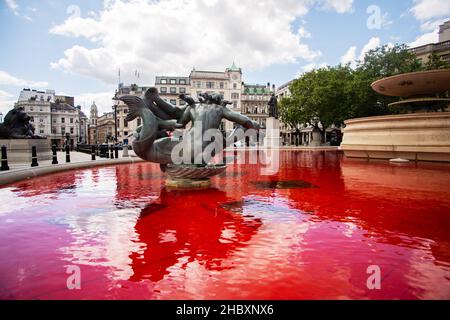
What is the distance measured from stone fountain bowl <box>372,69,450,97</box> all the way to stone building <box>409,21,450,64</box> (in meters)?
32.4

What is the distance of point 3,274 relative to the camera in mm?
2281

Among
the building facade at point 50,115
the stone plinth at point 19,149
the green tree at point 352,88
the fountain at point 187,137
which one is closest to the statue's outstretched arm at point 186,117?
the fountain at point 187,137

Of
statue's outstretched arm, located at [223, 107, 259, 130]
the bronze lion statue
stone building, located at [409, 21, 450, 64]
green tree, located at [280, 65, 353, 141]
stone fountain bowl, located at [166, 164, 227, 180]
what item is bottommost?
stone fountain bowl, located at [166, 164, 227, 180]

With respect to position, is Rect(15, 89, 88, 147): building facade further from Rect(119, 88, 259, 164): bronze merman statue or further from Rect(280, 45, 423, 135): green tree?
Rect(119, 88, 259, 164): bronze merman statue

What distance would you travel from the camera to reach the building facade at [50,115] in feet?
284

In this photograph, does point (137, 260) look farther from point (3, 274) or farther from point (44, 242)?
point (44, 242)

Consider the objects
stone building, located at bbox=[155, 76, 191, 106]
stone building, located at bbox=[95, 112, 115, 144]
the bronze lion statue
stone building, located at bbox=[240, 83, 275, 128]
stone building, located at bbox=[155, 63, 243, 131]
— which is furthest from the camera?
stone building, located at bbox=[95, 112, 115, 144]

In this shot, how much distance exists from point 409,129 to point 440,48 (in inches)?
1587

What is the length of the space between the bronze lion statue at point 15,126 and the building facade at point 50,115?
73.6m

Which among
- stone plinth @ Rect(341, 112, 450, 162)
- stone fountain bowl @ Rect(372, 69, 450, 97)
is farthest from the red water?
stone fountain bowl @ Rect(372, 69, 450, 97)

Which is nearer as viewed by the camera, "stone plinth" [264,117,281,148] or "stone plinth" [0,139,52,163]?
"stone plinth" [0,139,52,163]

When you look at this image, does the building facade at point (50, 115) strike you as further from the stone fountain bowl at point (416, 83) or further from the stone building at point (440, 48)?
the stone fountain bowl at point (416, 83)

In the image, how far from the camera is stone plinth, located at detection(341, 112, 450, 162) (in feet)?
40.0
